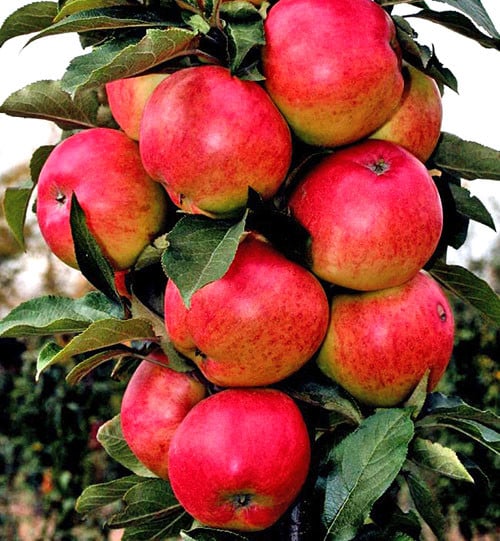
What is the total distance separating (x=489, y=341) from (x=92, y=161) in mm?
3606

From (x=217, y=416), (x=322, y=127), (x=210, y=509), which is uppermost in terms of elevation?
(x=322, y=127)

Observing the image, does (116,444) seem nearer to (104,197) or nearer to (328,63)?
(104,197)

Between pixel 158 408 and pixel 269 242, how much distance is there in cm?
28

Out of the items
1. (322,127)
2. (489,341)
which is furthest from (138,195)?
(489,341)

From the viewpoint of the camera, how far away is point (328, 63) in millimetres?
924

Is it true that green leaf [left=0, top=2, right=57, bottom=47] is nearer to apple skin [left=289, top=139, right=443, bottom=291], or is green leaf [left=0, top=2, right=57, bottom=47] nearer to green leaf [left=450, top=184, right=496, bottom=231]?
apple skin [left=289, top=139, right=443, bottom=291]

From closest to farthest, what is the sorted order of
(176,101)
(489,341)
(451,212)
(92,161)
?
(176,101) < (92,161) < (451,212) < (489,341)

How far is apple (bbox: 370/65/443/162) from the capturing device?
1037 millimetres

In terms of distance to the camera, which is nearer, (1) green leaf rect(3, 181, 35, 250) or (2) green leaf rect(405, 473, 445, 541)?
(2) green leaf rect(405, 473, 445, 541)

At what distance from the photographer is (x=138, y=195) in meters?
1.02

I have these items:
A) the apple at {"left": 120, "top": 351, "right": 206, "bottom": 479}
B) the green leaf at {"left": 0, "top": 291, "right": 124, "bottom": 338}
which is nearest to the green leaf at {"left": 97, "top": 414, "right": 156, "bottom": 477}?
the apple at {"left": 120, "top": 351, "right": 206, "bottom": 479}

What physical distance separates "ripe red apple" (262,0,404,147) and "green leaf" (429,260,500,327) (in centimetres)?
27

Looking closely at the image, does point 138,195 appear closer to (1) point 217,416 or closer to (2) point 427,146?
(1) point 217,416

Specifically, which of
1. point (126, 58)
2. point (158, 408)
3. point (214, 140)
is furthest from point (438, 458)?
point (126, 58)
